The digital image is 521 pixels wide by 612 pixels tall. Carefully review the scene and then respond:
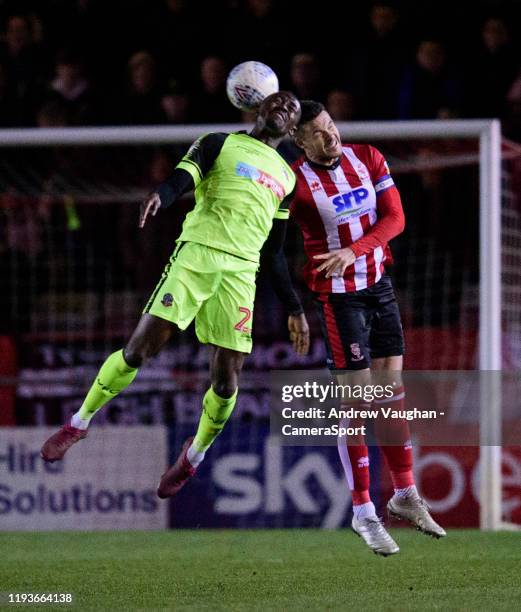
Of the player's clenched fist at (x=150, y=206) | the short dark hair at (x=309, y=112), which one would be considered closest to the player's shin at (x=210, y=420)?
the player's clenched fist at (x=150, y=206)

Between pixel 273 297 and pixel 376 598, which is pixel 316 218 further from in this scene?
pixel 273 297

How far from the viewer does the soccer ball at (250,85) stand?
705 cm

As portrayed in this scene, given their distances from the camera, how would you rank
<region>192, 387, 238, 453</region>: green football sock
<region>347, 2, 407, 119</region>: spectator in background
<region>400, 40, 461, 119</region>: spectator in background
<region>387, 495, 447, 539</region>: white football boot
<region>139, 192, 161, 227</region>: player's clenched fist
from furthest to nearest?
<region>347, 2, 407, 119</region>: spectator in background < <region>400, 40, 461, 119</region>: spectator in background < <region>192, 387, 238, 453</region>: green football sock < <region>387, 495, 447, 539</region>: white football boot < <region>139, 192, 161, 227</region>: player's clenched fist

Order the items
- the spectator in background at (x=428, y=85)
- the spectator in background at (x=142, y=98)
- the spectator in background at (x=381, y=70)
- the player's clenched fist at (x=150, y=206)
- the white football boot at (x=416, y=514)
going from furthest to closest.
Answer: the spectator in background at (x=142, y=98) → the spectator in background at (x=381, y=70) → the spectator in background at (x=428, y=85) → the white football boot at (x=416, y=514) → the player's clenched fist at (x=150, y=206)

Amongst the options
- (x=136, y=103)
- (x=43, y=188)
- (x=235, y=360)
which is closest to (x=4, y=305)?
(x=43, y=188)

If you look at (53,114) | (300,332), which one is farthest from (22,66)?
(300,332)

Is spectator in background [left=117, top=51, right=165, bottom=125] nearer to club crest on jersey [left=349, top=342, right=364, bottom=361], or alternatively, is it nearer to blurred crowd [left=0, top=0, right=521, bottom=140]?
blurred crowd [left=0, top=0, right=521, bottom=140]

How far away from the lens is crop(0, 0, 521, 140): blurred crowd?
36.4 ft

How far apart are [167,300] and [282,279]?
83cm

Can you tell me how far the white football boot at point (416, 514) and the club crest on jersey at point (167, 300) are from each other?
1.64 m

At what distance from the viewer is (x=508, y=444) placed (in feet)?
32.1

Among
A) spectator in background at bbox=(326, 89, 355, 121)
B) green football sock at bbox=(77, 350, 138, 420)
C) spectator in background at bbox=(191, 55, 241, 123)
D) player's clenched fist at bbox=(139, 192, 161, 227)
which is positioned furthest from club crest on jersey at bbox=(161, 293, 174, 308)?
spectator in background at bbox=(191, 55, 241, 123)

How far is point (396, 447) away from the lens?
726 cm

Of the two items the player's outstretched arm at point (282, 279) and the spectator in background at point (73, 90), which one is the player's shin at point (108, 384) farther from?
the spectator in background at point (73, 90)
